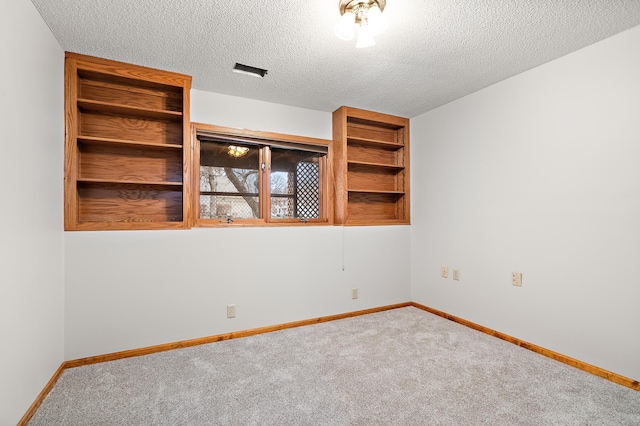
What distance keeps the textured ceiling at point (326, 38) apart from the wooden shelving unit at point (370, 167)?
2.24 feet

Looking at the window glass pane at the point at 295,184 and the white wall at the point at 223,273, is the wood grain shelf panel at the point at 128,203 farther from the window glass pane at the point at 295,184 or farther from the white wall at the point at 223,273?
the window glass pane at the point at 295,184

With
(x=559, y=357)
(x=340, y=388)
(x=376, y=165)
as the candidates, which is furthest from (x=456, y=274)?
(x=340, y=388)

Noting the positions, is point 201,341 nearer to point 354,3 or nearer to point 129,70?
point 129,70

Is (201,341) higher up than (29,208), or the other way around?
(29,208)

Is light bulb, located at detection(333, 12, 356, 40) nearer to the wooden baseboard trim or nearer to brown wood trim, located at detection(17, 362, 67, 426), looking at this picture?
the wooden baseboard trim

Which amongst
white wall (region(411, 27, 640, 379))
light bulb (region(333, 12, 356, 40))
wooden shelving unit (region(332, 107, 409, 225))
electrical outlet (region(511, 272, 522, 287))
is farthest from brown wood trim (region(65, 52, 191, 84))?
electrical outlet (region(511, 272, 522, 287))

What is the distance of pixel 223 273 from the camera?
108 inches

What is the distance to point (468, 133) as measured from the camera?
3.03 m

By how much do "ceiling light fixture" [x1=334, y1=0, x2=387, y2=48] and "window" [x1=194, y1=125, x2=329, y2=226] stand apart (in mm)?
1551

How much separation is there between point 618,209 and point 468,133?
4.48ft

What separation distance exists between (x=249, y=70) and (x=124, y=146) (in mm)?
1213

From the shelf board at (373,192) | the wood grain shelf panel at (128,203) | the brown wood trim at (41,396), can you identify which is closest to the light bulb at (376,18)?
the shelf board at (373,192)

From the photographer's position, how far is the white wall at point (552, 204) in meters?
1.98

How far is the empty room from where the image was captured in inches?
67.6
